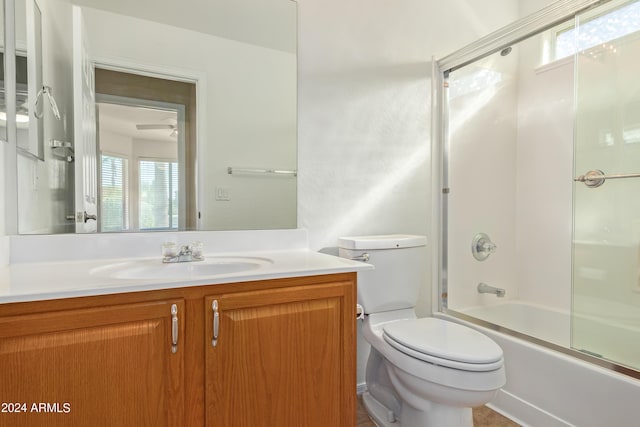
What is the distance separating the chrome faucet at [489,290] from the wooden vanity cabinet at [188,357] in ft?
4.58

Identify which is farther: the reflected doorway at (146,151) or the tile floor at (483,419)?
the tile floor at (483,419)

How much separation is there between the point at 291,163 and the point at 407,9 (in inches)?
44.6

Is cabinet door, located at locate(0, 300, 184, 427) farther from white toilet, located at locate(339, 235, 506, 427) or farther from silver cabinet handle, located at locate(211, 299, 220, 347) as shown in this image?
white toilet, located at locate(339, 235, 506, 427)

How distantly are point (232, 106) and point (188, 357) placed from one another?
1045 mm

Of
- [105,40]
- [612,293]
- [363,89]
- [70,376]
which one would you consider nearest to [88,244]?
[70,376]

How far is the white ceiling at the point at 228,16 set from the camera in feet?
4.53

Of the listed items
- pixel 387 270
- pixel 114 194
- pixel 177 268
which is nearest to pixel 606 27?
pixel 387 270

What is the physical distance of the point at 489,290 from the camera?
7.34 feet

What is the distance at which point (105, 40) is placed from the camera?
4.39ft

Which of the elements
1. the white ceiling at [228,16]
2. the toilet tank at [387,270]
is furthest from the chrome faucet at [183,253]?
the white ceiling at [228,16]

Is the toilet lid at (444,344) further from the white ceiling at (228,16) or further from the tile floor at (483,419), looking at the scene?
the white ceiling at (228,16)

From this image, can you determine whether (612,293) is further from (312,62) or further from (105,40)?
(105,40)

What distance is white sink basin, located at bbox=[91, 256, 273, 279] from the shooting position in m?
1.15

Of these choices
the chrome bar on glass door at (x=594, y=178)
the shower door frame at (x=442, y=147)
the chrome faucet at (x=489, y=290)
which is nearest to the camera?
the chrome bar on glass door at (x=594, y=178)
